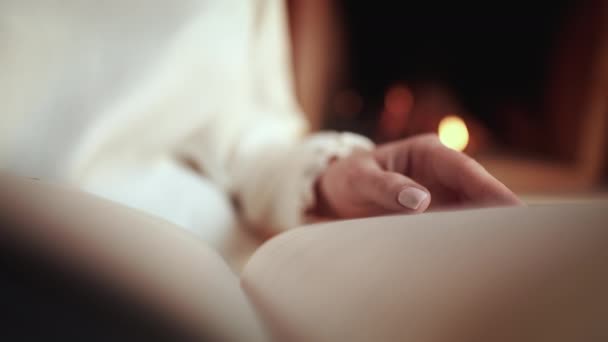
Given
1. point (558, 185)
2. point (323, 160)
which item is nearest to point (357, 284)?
point (323, 160)

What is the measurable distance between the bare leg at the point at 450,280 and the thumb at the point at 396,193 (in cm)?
2

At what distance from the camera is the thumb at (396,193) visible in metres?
0.19

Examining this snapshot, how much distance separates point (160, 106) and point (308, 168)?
3.7 inches

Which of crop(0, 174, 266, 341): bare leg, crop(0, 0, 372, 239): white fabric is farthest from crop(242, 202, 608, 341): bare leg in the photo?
crop(0, 0, 372, 239): white fabric

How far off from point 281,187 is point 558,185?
84 centimetres

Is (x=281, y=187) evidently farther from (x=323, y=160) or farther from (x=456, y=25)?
(x=456, y=25)

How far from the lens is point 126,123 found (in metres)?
0.31

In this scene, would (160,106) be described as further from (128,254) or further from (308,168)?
→ (128,254)

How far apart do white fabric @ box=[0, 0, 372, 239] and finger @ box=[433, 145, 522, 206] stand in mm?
127

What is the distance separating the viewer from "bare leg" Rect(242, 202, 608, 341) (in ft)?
0.46

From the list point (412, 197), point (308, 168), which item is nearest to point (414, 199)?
point (412, 197)

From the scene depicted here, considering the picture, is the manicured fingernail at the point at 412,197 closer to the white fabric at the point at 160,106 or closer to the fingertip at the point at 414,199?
the fingertip at the point at 414,199

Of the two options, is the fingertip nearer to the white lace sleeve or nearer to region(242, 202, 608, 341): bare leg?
region(242, 202, 608, 341): bare leg

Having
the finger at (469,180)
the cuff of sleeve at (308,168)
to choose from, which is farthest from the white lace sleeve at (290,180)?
the finger at (469,180)
